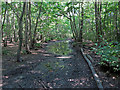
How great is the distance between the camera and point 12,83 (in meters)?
4.09

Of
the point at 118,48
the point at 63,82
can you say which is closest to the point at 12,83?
the point at 63,82

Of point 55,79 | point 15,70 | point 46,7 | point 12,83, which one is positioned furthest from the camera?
point 46,7

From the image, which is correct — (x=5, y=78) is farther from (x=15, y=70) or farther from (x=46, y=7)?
(x=46, y=7)

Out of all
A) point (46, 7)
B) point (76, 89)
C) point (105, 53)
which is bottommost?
point (76, 89)

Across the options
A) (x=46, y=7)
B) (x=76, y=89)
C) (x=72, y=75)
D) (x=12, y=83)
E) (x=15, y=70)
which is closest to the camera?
(x=76, y=89)

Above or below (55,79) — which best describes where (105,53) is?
above

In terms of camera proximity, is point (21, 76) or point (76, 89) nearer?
point (76, 89)

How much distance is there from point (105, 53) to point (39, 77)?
299 centimetres

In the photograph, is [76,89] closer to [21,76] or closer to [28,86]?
[28,86]

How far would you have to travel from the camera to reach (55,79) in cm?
452

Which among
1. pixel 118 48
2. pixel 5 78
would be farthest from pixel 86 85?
pixel 5 78

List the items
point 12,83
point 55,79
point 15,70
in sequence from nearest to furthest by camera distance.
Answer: point 12,83 → point 55,79 → point 15,70

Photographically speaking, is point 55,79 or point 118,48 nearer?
point 118,48

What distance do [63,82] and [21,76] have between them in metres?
1.96
